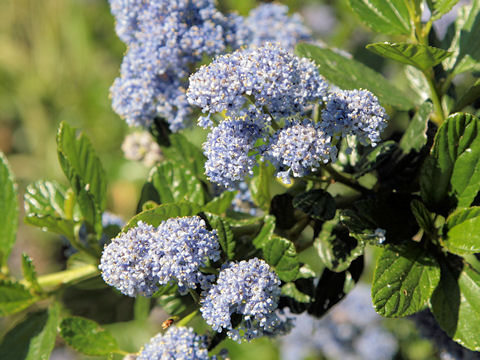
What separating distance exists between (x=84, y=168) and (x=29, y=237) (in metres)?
3.99

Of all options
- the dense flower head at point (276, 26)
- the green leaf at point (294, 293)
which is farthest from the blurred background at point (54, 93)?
the green leaf at point (294, 293)

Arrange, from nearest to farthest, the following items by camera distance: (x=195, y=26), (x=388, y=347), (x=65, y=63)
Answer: (x=195, y=26) → (x=388, y=347) → (x=65, y=63)

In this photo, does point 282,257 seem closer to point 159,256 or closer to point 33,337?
point 159,256

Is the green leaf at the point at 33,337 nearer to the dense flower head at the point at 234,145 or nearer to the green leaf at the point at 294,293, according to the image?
the green leaf at the point at 294,293

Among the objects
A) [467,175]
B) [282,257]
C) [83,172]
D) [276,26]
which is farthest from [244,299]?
[276,26]

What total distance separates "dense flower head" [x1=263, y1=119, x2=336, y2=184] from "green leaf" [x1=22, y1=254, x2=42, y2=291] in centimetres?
94

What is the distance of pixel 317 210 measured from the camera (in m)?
1.38

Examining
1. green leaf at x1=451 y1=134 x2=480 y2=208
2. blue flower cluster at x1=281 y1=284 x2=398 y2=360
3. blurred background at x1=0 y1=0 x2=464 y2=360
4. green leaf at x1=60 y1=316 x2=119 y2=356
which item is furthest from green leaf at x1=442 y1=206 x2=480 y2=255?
blurred background at x1=0 y1=0 x2=464 y2=360

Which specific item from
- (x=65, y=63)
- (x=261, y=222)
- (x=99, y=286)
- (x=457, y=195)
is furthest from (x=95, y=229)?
(x=65, y=63)

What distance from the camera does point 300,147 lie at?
1166mm

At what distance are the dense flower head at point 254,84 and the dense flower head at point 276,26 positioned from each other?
2.89ft

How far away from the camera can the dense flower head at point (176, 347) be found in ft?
3.93

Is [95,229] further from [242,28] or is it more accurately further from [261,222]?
[242,28]

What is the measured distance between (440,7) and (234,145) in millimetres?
774
